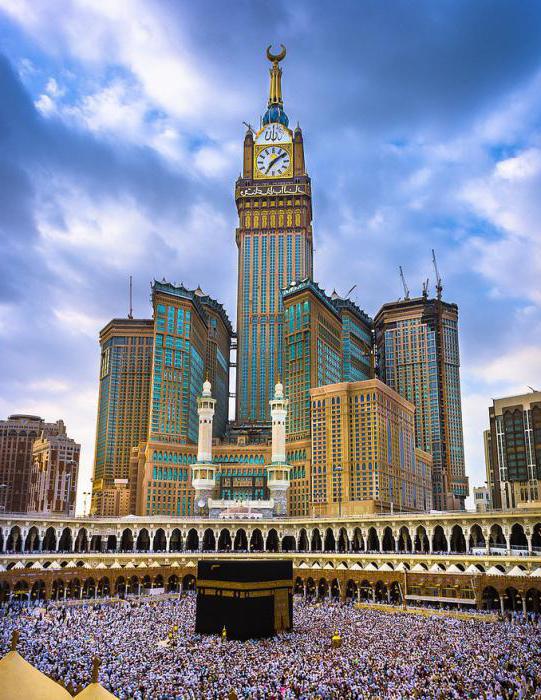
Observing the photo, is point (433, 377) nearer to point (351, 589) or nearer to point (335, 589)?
point (335, 589)

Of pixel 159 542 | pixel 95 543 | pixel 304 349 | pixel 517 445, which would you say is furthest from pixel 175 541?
pixel 517 445

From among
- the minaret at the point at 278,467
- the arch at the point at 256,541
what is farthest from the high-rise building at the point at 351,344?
the arch at the point at 256,541

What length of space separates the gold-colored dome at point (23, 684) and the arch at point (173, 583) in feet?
278

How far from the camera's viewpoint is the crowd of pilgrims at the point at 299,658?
27969mm

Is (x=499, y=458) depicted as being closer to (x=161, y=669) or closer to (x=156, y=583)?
(x=156, y=583)

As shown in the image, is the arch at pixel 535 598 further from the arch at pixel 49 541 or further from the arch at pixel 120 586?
the arch at pixel 49 541

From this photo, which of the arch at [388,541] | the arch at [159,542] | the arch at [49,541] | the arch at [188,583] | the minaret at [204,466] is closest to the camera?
the arch at [188,583]

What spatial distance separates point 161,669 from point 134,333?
547ft

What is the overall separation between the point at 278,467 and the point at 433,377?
7498 centimetres

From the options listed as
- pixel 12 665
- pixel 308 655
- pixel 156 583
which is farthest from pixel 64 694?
pixel 156 583

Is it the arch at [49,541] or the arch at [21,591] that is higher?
the arch at [49,541]

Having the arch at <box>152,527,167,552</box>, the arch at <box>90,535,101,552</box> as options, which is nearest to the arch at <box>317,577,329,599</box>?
the arch at <box>152,527,167,552</box>

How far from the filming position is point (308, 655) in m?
35.9

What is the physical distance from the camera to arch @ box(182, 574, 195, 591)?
89.7m
